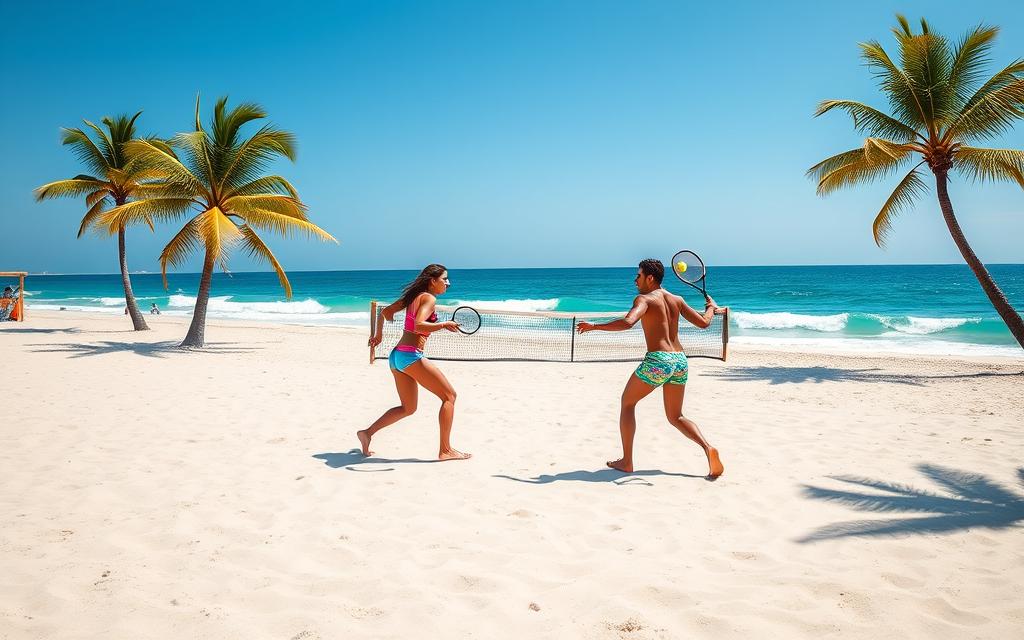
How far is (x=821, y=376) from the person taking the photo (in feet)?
38.8

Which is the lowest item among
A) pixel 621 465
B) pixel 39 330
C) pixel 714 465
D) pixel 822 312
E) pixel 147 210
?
pixel 39 330

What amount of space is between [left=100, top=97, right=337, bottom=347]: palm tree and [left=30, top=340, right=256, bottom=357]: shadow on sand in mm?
632

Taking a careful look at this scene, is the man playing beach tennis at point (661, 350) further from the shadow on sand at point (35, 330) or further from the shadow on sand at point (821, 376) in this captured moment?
the shadow on sand at point (35, 330)

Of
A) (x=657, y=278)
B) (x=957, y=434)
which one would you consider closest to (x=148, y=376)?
(x=657, y=278)

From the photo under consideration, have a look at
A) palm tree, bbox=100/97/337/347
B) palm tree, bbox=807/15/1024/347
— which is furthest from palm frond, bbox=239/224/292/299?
palm tree, bbox=807/15/1024/347

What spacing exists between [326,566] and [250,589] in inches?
16.5

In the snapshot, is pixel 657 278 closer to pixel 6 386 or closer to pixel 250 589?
pixel 250 589

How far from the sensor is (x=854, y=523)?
4184 mm

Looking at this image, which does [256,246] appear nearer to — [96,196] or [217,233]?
[217,233]

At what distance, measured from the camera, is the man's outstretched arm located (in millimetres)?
4591

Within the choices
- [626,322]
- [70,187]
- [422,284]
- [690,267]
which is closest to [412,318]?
[422,284]

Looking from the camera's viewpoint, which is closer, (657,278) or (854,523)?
(854,523)

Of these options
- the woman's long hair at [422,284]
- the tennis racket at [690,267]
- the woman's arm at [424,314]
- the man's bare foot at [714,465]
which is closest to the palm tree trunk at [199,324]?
the woman's long hair at [422,284]

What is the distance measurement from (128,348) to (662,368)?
13.9 metres
